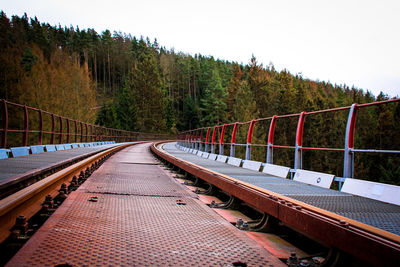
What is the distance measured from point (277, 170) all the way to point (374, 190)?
240cm

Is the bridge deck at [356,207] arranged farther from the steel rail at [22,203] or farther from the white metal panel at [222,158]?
the white metal panel at [222,158]

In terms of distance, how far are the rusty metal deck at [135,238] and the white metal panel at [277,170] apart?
92.8 inches

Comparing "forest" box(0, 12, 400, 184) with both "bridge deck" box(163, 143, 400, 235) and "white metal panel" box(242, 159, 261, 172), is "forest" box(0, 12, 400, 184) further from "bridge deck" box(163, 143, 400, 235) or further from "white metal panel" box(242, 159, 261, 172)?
"bridge deck" box(163, 143, 400, 235)

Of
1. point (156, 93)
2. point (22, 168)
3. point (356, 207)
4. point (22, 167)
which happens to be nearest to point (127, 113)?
point (156, 93)

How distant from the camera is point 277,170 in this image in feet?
→ 18.9

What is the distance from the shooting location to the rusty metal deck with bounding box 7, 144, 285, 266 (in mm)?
1872

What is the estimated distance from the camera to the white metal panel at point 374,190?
3105 mm

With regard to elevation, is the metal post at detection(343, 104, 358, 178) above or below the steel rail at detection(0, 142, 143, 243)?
above

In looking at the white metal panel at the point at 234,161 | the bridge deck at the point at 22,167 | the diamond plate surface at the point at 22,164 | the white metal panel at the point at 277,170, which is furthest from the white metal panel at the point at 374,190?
the white metal panel at the point at 234,161

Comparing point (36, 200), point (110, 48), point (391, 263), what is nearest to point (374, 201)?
point (391, 263)

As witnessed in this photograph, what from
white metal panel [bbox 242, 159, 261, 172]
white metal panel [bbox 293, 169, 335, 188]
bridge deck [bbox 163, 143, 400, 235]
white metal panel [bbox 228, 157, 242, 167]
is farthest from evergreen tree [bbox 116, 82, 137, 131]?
bridge deck [bbox 163, 143, 400, 235]

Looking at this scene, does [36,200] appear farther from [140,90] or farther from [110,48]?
[110,48]

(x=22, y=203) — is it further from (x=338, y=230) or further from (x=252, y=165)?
(x=252, y=165)

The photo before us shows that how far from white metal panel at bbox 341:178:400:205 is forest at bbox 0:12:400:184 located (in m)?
39.8
